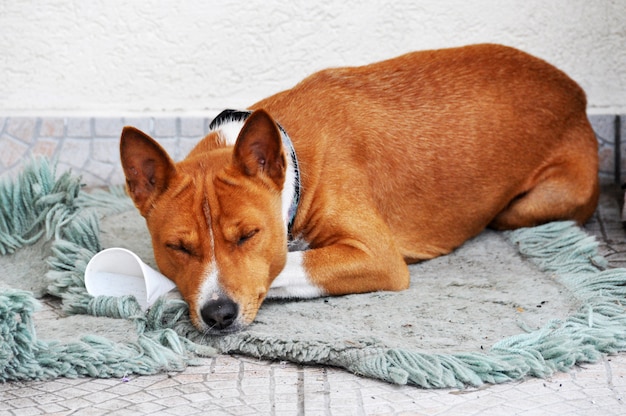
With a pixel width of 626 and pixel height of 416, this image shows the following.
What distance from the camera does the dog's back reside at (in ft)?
13.9

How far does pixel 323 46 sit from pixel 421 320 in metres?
2.58

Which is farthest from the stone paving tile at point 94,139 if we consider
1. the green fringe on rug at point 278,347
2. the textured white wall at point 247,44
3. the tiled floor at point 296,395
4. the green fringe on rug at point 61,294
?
the tiled floor at point 296,395

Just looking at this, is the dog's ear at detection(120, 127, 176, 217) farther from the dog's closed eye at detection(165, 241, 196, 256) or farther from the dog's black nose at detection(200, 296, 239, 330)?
the dog's black nose at detection(200, 296, 239, 330)

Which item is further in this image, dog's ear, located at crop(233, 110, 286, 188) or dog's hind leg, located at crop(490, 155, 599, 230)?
dog's hind leg, located at crop(490, 155, 599, 230)

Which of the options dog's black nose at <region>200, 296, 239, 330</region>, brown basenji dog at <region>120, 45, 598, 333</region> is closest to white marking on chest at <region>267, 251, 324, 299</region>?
brown basenji dog at <region>120, 45, 598, 333</region>

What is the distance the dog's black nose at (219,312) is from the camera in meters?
3.38

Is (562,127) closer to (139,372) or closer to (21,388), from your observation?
(139,372)

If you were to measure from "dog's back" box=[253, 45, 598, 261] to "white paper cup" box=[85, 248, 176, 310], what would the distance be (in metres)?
0.84

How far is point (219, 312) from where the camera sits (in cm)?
338

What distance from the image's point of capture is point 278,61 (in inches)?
225

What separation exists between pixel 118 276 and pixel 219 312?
782mm

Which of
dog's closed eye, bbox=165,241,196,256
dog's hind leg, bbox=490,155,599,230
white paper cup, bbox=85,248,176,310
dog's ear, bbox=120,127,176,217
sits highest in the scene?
dog's ear, bbox=120,127,176,217

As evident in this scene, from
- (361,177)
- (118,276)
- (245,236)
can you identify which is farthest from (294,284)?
(118,276)

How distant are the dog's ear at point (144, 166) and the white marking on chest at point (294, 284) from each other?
0.64 meters
